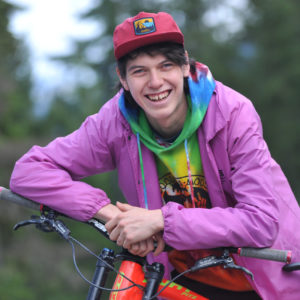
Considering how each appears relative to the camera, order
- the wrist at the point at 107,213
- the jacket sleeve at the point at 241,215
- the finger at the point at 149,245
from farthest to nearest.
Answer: the wrist at the point at 107,213
the finger at the point at 149,245
the jacket sleeve at the point at 241,215

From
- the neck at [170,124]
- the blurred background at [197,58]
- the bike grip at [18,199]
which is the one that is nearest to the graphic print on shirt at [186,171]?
the neck at [170,124]

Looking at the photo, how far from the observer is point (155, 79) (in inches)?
103

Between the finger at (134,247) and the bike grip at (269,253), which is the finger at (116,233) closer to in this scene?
the finger at (134,247)

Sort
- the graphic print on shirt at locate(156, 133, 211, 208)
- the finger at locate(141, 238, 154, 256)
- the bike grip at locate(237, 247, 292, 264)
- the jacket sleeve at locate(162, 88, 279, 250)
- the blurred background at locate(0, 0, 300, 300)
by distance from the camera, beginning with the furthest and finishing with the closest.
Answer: the blurred background at locate(0, 0, 300, 300) < the graphic print on shirt at locate(156, 133, 211, 208) < the finger at locate(141, 238, 154, 256) < the jacket sleeve at locate(162, 88, 279, 250) < the bike grip at locate(237, 247, 292, 264)

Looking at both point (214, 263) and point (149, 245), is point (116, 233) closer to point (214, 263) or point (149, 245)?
point (149, 245)

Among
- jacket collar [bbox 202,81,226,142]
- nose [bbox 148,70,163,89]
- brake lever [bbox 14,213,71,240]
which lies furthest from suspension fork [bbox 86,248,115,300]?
nose [bbox 148,70,163,89]

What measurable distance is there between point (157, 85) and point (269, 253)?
100cm

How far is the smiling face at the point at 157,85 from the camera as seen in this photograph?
2619 mm

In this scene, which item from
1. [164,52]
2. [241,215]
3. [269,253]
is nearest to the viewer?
[269,253]

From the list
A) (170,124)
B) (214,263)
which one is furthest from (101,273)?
(170,124)

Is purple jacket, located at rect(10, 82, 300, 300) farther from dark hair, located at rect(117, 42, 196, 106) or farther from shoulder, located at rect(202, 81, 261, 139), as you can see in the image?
dark hair, located at rect(117, 42, 196, 106)

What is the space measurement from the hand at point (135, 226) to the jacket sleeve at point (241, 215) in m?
0.05

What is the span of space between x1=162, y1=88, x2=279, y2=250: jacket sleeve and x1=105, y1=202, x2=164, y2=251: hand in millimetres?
47

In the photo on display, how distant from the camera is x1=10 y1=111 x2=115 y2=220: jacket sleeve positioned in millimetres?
2570
